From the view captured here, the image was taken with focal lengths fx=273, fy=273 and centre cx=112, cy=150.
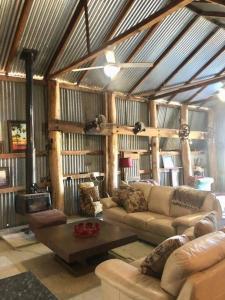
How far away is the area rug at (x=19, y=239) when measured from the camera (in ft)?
15.5

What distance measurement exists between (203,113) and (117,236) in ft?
27.9

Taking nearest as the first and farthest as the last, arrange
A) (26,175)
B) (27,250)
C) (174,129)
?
(27,250) < (26,175) < (174,129)

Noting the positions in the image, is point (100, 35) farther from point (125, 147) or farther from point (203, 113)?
point (203, 113)

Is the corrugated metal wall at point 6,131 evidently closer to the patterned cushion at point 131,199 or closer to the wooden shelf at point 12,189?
the wooden shelf at point 12,189

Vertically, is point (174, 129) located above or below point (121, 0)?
below

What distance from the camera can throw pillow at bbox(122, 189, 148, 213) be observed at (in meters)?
5.04

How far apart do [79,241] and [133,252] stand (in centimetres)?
104

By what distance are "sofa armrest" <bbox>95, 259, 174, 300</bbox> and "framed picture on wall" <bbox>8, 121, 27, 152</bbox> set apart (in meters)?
4.22

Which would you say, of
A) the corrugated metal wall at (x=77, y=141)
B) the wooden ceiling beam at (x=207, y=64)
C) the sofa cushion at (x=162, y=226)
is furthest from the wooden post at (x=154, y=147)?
the sofa cushion at (x=162, y=226)

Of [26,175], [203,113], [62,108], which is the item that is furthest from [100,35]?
[203,113]

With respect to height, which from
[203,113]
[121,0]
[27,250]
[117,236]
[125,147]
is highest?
[121,0]

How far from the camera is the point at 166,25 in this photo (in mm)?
6117

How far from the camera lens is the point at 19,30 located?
489cm

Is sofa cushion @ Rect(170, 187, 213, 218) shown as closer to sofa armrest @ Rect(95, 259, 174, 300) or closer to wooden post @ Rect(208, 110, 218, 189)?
sofa armrest @ Rect(95, 259, 174, 300)
